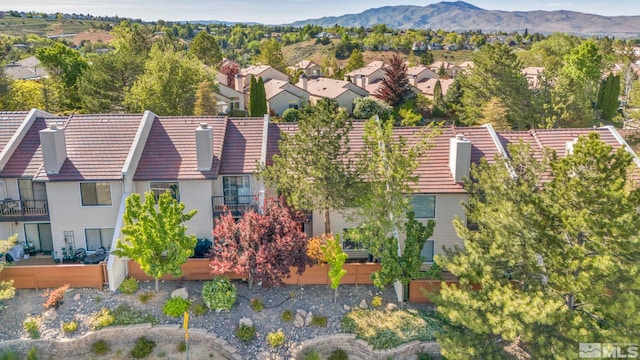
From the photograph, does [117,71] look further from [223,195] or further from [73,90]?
[223,195]

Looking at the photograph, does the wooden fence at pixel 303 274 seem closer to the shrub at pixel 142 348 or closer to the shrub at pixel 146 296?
the shrub at pixel 146 296

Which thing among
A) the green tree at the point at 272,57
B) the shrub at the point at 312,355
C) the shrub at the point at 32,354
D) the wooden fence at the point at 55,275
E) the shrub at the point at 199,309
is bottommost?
the shrub at the point at 312,355

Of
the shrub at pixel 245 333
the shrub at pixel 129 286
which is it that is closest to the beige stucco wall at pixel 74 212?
the shrub at pixel 129 286

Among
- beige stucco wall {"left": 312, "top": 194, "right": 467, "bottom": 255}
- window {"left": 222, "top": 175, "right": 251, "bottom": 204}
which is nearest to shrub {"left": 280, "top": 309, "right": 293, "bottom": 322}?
beige stucco wall {"left": 312, "top": 194, "right": 467, "bottom": 255}

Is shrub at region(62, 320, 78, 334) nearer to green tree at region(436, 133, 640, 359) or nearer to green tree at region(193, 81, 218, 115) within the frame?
green tree at region(436, 133, 640, 359)

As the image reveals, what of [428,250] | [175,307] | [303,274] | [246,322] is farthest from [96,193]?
[428,250]

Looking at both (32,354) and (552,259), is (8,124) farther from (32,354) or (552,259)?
(552,259)
